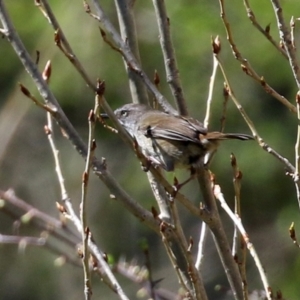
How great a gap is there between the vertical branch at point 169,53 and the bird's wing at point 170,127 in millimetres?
305

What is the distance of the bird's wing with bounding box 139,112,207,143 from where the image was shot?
346cm

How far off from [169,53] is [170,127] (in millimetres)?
736

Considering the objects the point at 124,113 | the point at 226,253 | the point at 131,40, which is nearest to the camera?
the point at 226,253

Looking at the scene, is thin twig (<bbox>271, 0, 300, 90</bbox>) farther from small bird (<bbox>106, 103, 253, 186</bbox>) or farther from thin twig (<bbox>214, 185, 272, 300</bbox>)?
small bird (<bbox>106, 103, 253, 186</bbox>)

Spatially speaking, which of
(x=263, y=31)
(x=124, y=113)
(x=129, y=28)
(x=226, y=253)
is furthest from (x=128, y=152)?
(x=263, y=31)

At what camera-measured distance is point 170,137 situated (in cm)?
360

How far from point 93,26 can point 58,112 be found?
4309 millimetres

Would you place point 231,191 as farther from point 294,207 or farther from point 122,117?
point 122,117

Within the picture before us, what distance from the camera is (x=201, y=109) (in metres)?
6.55

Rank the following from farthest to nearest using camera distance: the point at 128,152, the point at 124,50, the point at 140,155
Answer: the point at 128,152 < the point at 124,50 < the point at 140,155

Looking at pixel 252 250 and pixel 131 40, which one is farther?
pixel 131 40

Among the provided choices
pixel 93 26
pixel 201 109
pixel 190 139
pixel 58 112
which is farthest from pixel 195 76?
pixel 58 112

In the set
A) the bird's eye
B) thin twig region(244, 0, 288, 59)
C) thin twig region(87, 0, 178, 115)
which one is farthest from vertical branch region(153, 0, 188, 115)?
the bird's eye

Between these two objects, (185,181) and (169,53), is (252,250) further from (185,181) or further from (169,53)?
(169,53)
